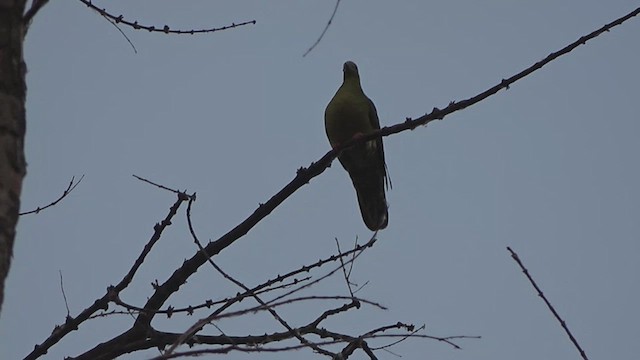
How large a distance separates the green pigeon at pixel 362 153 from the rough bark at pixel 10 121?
451 centimetres

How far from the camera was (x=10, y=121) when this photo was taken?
138 centimetres

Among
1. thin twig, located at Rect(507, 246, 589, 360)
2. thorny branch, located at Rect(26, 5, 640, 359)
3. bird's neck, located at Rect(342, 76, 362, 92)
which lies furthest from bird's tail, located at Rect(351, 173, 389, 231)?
thin twig, located at Rect(507, 246, 589, 360)

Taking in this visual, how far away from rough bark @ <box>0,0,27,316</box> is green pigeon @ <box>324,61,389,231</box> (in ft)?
14.8

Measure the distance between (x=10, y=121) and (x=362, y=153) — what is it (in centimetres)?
462

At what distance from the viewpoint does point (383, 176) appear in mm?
6117

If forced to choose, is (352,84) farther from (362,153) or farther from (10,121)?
(10,121)

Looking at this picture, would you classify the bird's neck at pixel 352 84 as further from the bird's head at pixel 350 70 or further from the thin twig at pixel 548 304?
the thin twig at pixel 548 304

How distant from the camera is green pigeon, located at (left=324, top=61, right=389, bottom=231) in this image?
6000 mm

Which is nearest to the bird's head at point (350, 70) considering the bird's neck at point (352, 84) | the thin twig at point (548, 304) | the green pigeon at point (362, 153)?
the bird's neck at point (352, 84)

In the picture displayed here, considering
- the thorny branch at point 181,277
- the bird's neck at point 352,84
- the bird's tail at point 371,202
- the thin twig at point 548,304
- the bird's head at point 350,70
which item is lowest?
the thin twig at point 548,304

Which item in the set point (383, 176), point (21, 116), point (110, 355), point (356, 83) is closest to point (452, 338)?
point (110, 355)

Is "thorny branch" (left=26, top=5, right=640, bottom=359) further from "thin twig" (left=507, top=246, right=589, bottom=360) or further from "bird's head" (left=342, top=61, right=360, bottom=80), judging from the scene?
"bird's head" (left=342, top=61, right=360, bottom=80)

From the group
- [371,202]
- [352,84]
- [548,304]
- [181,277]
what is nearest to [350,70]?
[352,84]

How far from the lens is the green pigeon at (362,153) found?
6.00 m
